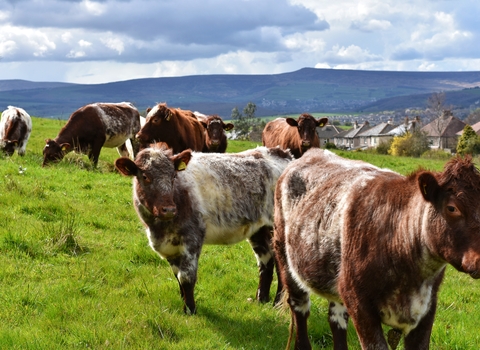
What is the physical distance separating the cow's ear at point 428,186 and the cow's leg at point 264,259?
180 inches

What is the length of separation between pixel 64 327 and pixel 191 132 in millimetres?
11466

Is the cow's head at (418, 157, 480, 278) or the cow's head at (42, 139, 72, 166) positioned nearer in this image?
Result: the cow's head at (418, 157, 480, 278)

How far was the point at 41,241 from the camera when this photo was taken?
9.30 meters

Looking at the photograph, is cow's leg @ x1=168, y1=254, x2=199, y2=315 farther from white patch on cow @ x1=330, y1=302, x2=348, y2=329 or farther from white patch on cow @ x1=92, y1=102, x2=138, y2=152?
white patch on cow @ x1=92, y1=102, x2=138, y2=152

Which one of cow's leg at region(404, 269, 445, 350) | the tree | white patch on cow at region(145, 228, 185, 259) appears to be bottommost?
the tree

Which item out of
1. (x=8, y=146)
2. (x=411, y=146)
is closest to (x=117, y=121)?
(x=8, y=146)

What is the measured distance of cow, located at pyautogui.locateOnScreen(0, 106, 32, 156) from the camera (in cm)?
2089

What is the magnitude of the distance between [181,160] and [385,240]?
12.3ft

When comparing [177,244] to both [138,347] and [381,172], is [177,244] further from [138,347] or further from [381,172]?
[381,172]

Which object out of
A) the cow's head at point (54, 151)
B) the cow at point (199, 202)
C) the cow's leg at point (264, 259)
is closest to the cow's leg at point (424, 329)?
the cow at point (199, 202)

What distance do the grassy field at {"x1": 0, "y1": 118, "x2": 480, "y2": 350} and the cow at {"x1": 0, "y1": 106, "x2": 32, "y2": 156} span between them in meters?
9.15

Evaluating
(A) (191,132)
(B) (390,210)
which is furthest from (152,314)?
(A) (191,132)

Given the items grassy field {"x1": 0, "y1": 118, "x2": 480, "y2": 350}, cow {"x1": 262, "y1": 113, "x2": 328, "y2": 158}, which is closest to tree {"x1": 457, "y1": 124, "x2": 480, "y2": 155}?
cow {"x1": 262, "y1": 113, "x2": 328, "y2": 158}

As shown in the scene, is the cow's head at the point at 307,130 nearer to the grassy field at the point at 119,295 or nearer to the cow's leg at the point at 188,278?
the grassy field at the point at 119,295
